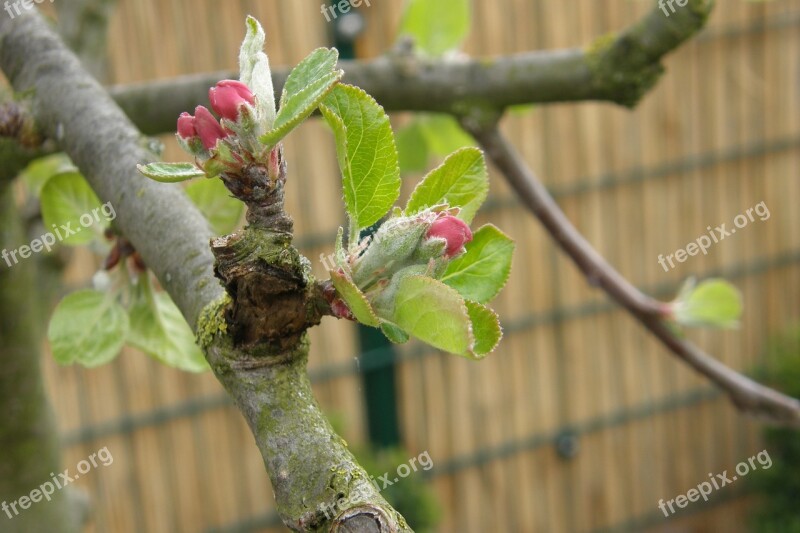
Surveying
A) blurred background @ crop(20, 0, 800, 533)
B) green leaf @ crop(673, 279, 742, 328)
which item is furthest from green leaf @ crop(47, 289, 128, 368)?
blurred background @ crop(20, 0, 800, 533)

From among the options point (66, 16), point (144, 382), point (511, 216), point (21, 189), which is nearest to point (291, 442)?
point (66, 16)

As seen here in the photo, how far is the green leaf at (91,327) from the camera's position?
617 mm

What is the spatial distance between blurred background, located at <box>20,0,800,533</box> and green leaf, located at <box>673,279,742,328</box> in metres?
1.40

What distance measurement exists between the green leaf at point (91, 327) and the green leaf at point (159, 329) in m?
0.01

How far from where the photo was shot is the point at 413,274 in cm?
37

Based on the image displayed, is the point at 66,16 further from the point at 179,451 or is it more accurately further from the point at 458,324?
the point at 179,451

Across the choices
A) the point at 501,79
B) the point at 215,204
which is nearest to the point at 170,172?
the point at 215,204

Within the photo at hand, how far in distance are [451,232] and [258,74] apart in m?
0.10

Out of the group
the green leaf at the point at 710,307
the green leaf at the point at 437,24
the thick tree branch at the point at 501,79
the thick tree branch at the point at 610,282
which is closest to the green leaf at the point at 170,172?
the thick tree branch at the point at 501,79

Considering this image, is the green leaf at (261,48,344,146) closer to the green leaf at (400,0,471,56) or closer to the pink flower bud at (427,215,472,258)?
the pink flower bud at (427,215,472,258)

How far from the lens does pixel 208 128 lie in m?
0.36

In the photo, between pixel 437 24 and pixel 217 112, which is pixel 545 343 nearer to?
pixel 437 24

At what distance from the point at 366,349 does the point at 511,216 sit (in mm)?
625

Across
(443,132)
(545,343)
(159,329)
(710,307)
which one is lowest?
(545,343)
